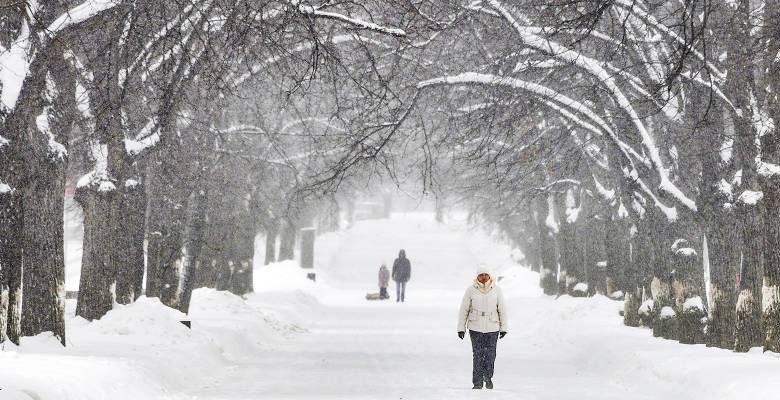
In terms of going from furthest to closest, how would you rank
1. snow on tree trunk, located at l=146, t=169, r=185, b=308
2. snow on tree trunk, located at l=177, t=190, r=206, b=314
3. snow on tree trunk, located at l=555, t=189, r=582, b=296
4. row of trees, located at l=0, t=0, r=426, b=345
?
snow on tree trunk, located at l=555, t=189, r=582, b=296
snow on tree trunk, located at l=177, t=190, r=206, b=314
snow on tree trunk, located at l=146, t=169, r=185, b=308
row of trees, located at l=0, t=0, r=426, b=345

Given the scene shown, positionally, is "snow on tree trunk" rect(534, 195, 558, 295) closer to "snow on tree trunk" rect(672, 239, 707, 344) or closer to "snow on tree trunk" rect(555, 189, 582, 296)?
"snow on tree trunk" rect(555, 189, 582, 296)

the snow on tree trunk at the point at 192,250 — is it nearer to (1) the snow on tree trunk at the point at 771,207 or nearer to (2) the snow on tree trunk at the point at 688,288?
(2) the snow on tree trunk at the point at 688,288

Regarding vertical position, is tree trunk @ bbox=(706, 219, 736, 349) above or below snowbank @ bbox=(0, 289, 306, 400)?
above

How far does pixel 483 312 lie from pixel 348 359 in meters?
4.62

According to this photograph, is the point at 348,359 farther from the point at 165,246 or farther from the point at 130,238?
the point at 165,246

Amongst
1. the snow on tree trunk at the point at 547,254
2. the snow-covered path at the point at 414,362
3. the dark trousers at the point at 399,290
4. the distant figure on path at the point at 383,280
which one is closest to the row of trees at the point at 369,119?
the snow-covered path at the point at 414,362

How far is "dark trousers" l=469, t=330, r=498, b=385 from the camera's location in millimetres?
13227

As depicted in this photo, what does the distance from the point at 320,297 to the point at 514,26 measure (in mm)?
26858

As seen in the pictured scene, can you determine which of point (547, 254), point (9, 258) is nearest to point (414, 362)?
point (9, 258)

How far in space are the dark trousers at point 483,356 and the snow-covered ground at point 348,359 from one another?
26 centimetres

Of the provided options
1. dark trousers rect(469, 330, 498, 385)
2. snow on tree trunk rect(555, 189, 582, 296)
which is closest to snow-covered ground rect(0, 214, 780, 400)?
dark trousers rect(469, 330, 498, 385)

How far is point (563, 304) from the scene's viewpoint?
28031 millimetres

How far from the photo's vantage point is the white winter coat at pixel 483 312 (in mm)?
13445

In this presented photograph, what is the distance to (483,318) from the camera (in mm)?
13461
